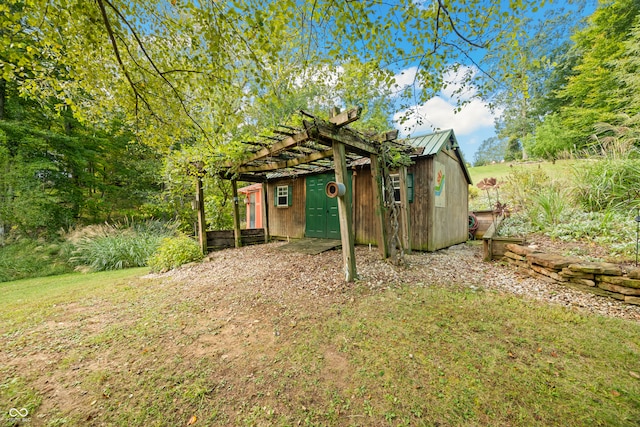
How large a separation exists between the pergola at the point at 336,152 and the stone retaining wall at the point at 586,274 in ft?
7.39

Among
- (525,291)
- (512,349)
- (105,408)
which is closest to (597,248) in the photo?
(525,291)

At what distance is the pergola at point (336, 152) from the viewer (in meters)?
3.53

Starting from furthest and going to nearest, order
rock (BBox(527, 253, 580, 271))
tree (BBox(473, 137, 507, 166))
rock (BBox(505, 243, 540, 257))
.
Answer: tree (BBox(473, 137, 507, 166))
rock (BBox(505, 243, 540, 257))
rock (BBox(527, 253, 580, 271))

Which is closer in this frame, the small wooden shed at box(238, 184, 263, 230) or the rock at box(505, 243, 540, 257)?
the rock at box(505, 243, 540, 257)

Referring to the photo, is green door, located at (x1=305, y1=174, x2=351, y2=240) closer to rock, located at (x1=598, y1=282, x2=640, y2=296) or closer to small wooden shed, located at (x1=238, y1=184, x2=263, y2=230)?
small wooden shed, located at (x1=238, y1=184, x2=263, y2=230)

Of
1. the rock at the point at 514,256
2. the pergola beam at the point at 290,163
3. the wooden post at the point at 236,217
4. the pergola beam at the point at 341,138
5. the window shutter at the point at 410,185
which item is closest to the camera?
the pergola beam at the point at 341,138

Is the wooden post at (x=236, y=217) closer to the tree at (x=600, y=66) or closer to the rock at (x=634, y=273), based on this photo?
the rock at (x=634, y=273)

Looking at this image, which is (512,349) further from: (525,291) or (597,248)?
(597,248)

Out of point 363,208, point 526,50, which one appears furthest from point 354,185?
point 526,50

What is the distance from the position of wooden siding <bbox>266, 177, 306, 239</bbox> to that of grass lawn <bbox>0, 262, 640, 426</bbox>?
514cm

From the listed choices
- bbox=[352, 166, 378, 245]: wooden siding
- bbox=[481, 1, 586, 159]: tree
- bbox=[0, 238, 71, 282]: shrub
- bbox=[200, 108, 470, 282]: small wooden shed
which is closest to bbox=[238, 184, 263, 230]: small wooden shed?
bbox=[200, 108, 470, 282]: small wooden shed

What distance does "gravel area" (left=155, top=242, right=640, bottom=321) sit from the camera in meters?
3.09
